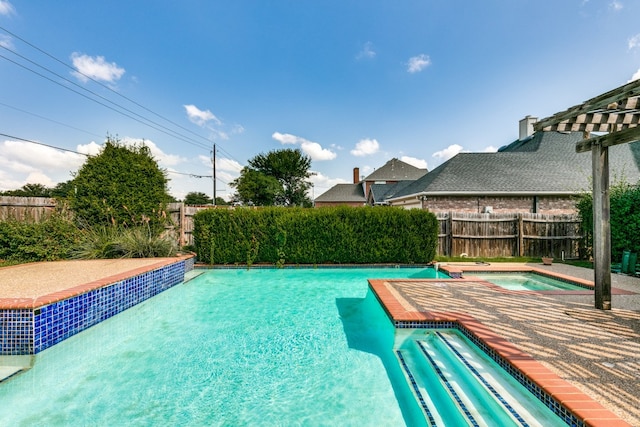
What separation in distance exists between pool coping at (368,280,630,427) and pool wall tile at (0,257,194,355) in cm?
464

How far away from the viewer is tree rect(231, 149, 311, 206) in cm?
4169

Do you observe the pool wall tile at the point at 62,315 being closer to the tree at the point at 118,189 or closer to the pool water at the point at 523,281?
the tree at the point at 118,189

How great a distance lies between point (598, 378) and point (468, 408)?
3.42 ft

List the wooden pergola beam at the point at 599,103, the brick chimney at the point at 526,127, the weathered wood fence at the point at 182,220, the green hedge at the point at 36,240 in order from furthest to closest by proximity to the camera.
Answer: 1. the brick chimney at the point at 526,127
2. the weathered wood fence at the point at 182,220
3. the green hedge at the point at 36,240
4. the wooden pergola beam at the point at 599,103

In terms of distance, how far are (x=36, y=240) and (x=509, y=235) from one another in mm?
15763

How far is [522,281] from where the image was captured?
8.02m

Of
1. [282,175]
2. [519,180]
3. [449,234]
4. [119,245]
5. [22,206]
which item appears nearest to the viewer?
[119,245]

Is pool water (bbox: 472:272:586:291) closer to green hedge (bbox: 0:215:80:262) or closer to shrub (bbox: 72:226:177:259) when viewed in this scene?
shrub (bbox: 72:226:177:259)

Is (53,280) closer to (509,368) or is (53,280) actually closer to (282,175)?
(509,368)

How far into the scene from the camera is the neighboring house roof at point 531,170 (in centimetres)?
1327

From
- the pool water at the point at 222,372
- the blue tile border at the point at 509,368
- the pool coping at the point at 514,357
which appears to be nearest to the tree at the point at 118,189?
the pool water at the point at 222,372

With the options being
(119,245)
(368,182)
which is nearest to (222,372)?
(119,245)

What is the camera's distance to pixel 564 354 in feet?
9.04

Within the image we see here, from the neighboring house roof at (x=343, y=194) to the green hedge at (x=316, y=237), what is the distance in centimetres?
3038
